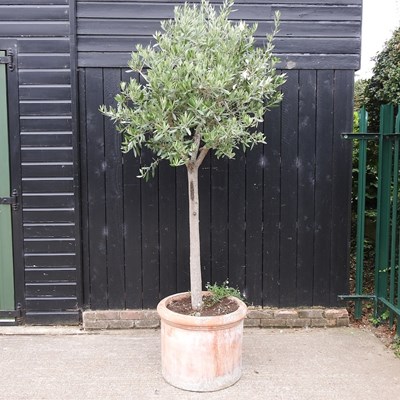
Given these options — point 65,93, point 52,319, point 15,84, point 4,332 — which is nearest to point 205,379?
point 52,319

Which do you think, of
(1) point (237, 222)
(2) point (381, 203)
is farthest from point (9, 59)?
(2) point (381, 203)

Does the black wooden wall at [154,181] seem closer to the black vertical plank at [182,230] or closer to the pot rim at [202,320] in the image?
the black vertical plank at [182,230]

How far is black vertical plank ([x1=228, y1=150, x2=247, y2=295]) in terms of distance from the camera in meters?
4.53

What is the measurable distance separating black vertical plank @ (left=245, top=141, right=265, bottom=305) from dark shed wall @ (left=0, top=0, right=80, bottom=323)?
5.24 ft

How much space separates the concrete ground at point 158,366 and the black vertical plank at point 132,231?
372 mm

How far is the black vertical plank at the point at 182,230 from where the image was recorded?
4.52m

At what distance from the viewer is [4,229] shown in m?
4.50

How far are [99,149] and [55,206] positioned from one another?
26.1 inches

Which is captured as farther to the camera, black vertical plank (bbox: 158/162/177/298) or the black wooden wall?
black vertical plank (bbox: 158/162/177/298)

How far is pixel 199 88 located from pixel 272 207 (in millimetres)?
1720

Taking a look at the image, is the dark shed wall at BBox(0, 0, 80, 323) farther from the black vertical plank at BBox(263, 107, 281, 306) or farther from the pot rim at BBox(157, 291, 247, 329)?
the black vertical plank at BBox(263, 107, 281, 306)

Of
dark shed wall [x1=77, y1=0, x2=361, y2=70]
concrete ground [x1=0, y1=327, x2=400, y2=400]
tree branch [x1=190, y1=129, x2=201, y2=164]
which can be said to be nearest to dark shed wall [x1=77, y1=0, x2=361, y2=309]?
dark shed wall [x1=77, y1=0, x2=361, y2=70]

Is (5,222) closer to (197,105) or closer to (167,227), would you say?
(167,227)

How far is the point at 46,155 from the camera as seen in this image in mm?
4441
